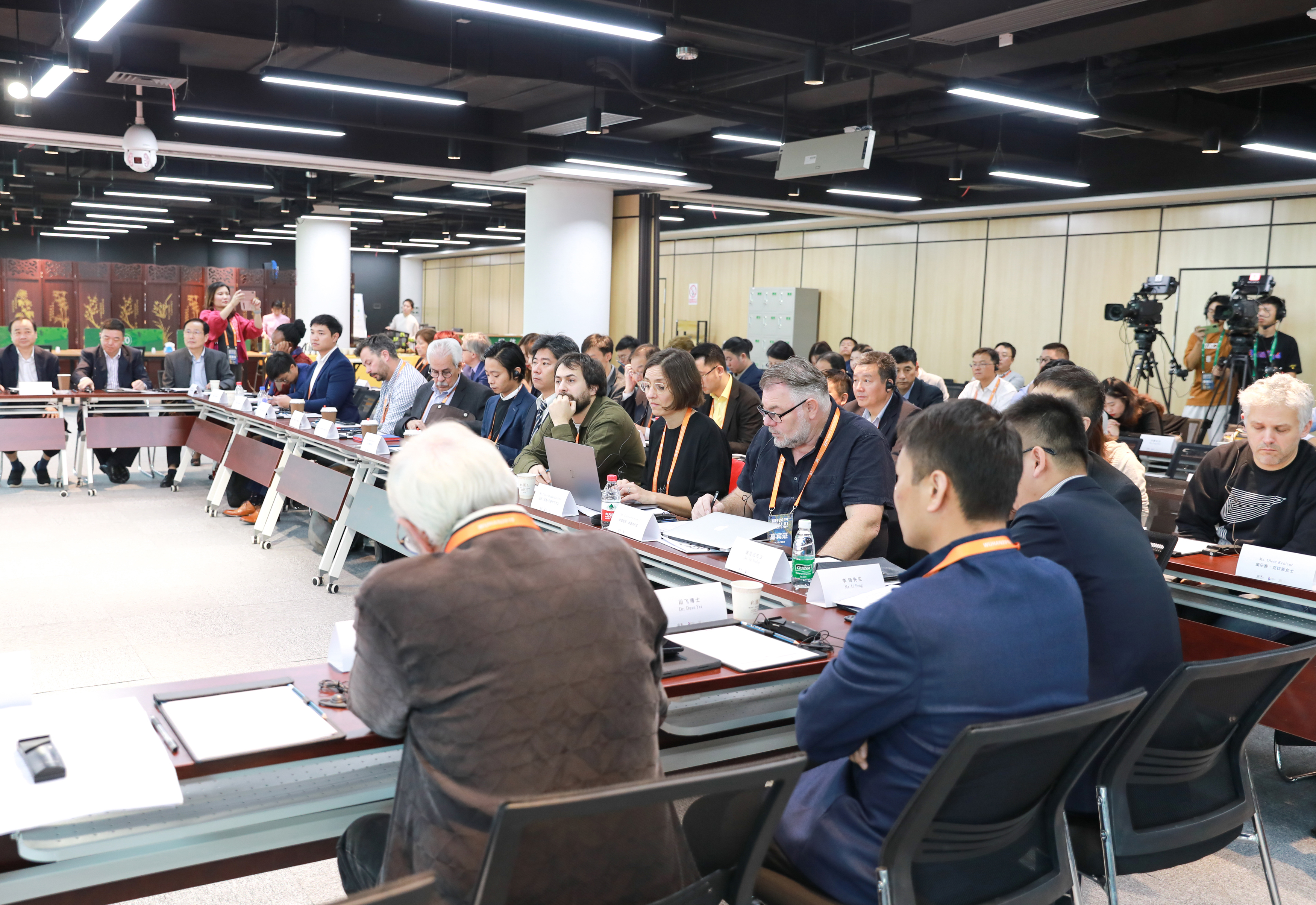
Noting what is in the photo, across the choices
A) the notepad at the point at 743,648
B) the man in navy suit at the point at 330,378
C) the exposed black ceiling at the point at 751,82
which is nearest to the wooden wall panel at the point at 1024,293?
the exposed black ceiling at the point at 751,82

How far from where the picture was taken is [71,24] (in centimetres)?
584

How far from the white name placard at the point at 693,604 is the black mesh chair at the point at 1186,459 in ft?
14.4

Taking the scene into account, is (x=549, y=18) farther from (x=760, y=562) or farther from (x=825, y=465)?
(x=760, y=562)

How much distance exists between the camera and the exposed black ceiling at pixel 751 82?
6480 millimetres

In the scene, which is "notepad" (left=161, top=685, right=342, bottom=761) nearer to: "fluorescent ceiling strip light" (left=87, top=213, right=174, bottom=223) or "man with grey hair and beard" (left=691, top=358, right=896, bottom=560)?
"man with grey hair and beard" (left=691, top=358, right=896, bottom=560)

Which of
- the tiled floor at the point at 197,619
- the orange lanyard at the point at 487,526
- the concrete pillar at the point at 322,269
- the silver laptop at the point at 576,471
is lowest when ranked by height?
the tiled floor at the point at 197,619

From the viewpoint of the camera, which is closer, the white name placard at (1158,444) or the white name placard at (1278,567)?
the white name placard at (1278,567)

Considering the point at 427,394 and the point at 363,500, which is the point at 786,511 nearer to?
the point at 363,500

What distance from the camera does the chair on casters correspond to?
1.48 metres

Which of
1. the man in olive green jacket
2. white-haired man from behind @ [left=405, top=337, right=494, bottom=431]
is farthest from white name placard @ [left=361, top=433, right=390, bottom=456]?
the man in olive green jacket

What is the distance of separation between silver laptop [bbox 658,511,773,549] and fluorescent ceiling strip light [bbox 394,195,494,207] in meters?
12.3

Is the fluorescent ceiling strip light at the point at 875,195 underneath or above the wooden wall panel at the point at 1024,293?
above

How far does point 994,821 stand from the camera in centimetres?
163

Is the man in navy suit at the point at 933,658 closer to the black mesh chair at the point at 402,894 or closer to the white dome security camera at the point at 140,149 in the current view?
the black mesh chair at the point at 402,894
